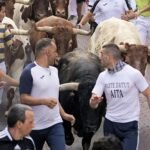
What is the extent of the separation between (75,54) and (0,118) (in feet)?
6.14

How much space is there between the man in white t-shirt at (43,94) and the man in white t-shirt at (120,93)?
0.53 metres

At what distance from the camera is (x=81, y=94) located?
9.34 meters

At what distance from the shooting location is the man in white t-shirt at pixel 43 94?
771cm

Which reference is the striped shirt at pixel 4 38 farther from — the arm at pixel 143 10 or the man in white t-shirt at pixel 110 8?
the man in white t-shirt at pixel 110 8

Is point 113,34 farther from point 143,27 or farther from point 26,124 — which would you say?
point 26,124

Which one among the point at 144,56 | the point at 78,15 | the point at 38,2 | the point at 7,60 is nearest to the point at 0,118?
the point at 7,60

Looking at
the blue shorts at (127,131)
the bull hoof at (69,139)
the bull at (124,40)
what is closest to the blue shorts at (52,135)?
the blue shorts at (127,131)

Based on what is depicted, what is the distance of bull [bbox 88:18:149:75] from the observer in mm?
10492

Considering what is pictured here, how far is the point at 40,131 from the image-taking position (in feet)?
25.8

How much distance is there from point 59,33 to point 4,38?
5.47ft

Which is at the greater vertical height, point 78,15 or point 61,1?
point 61,1

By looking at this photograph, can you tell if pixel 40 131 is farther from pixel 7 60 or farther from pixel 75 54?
pixel 7 60

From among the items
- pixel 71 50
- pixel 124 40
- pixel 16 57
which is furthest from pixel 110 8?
pixel 16 57

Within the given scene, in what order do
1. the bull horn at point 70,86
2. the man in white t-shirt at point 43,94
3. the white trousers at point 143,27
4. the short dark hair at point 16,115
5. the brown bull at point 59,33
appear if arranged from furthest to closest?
the white trousers at point 143,27, the brown bull at point 59,33, the bull horn at point 70,86, the man in white t-shirt at point 43,94, the short dark hair at point 16,115
